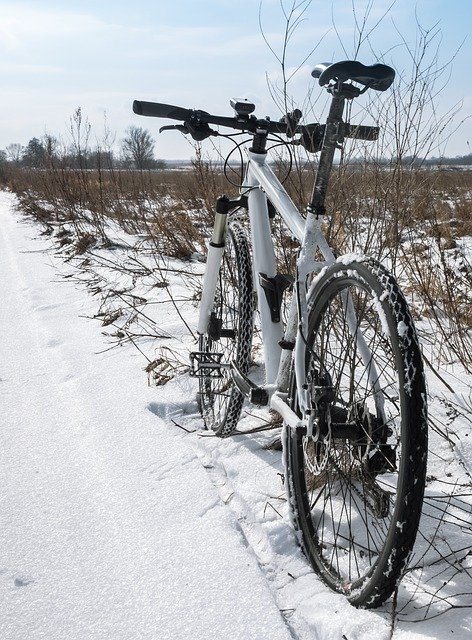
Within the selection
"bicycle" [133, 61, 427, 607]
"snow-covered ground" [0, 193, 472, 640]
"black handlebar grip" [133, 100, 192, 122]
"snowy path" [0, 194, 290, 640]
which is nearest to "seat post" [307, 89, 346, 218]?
"bicycle" [133, 61, 427, 607]

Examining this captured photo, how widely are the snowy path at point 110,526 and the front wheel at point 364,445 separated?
22 centimetres

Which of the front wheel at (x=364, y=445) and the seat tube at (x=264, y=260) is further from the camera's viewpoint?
the seat tube at (x=264, y=260)

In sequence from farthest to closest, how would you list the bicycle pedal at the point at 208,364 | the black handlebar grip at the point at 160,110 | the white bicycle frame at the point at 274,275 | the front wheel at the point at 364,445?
the bicycle pedal at the point at 208,364, the black handlebar grip at the point at 160,110, the white bicycle frame at the point at 274,275, the front wheel at the point at 364,445

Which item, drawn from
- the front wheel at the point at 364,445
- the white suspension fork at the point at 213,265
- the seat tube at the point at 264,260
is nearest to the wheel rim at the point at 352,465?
the front wheel at the point at 364,445

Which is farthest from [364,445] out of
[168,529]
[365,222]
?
[365,222]

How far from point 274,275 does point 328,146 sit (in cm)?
60

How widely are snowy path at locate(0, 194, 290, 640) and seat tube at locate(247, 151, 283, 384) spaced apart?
1.60 ft

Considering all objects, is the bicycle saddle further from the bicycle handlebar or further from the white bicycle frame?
the bicycle handlebar

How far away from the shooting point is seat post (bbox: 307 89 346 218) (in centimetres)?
140

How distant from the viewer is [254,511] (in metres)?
1.81

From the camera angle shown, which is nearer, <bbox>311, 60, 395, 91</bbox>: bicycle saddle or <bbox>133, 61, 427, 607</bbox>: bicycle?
<bbox>133, 61, 427, 607</bbox>: bicycle

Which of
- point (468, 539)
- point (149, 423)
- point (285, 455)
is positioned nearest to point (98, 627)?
point (285, 455)

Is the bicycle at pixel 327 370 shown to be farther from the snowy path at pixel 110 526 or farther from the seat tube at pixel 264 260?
the snowy path at pixel 110 526

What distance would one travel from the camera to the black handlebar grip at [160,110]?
185 cm
